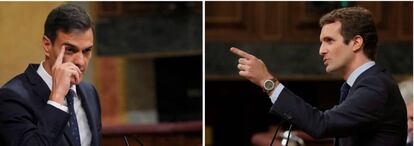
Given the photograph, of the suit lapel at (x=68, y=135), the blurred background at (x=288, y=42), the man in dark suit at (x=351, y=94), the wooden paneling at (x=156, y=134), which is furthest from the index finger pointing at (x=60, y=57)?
the blurred background at (x=288, y=42)

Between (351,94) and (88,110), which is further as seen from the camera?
(88,110)

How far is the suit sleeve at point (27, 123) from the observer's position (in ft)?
3.80

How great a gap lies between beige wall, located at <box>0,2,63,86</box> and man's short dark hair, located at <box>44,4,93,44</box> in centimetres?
5

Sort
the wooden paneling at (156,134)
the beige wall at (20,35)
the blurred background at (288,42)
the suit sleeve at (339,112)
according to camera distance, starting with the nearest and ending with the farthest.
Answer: the suit sleeve at (339,112)
the beige wall at (20,35)
the wooden paneling at (156,134)
the blurred background at (288,42)

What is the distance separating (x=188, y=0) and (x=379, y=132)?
59.8 inches

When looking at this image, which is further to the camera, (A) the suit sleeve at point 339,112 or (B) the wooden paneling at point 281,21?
(B) the wooden paneling at point 281,21

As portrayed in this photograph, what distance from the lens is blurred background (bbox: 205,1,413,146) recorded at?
86.9 inches

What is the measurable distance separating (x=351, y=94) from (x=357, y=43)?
0.27ft

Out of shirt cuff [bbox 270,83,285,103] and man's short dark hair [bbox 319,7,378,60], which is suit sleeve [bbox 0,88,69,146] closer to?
shirt cuff [bbox 270,83,285,103]

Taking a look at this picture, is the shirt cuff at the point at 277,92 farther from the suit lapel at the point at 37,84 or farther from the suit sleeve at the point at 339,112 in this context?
the suit lapel at the point at 37,84

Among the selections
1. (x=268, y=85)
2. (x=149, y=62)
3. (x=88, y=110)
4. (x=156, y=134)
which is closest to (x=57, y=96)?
(x=88, y=110)

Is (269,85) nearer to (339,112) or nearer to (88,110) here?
(339,112)

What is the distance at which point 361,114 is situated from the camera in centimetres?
115

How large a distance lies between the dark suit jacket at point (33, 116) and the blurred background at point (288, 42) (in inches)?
33.9
